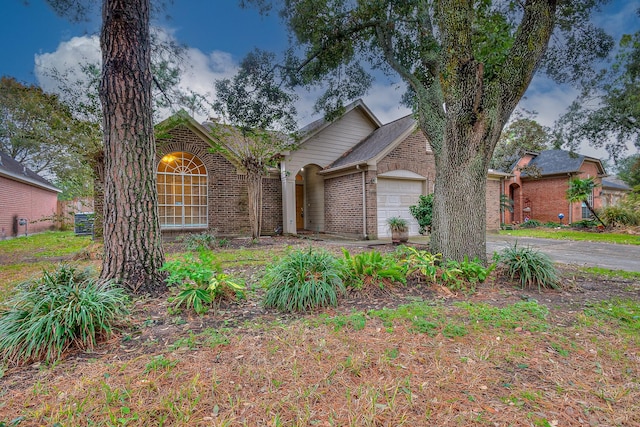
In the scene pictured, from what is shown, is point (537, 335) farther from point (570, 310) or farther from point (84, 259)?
→ point (84, 259)

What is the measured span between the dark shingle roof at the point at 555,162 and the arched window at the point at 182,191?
64.6ft

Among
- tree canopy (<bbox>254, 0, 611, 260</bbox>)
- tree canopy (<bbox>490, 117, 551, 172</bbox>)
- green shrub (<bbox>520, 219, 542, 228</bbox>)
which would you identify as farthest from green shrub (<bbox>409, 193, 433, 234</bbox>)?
tree canopy (<bbox>490, 117, 551, 172</bbox>)

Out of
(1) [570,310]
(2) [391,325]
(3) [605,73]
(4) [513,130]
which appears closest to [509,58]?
(1) [570,310]

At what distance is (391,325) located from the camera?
2955 millimetres

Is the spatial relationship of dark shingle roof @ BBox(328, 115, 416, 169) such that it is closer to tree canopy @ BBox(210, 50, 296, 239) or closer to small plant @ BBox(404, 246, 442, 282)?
tree canopy @ BBox(210, 50, 296, 239)

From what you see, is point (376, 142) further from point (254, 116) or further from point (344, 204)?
point (254, 116)

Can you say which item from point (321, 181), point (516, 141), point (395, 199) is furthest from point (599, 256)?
point (516, 141)

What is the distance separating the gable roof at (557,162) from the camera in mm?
17797

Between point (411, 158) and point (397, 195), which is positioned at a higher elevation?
point (411, 158)

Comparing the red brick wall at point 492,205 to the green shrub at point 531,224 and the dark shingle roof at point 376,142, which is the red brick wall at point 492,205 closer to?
the green shrub at point 531,224

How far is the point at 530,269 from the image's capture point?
4.35m

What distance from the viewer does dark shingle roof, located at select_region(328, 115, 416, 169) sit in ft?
38.6

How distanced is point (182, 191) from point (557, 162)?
72.5 feet

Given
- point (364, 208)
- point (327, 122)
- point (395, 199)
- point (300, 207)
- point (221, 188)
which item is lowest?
point (364, 208)
